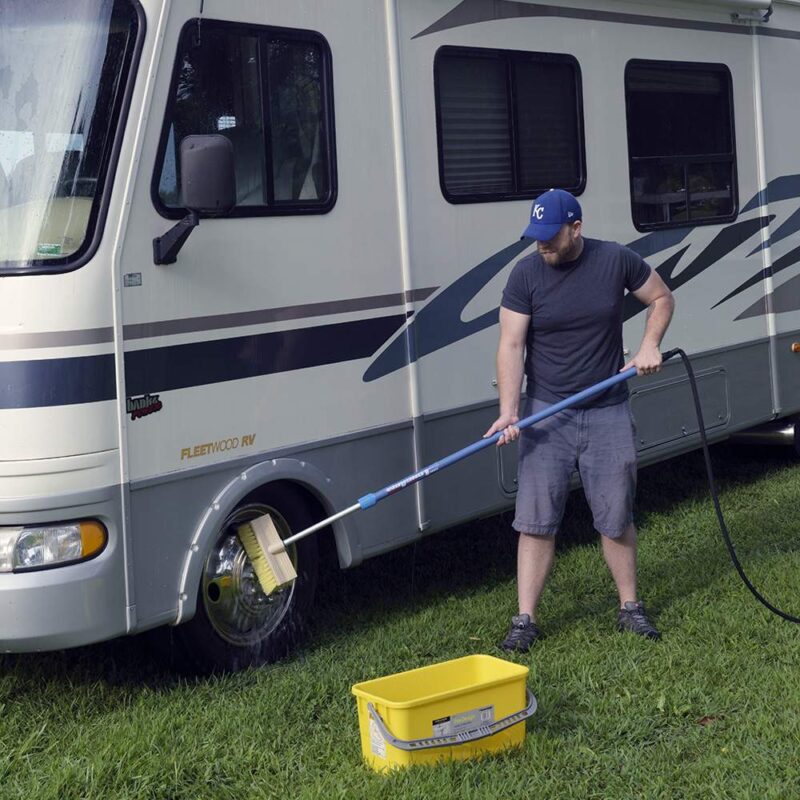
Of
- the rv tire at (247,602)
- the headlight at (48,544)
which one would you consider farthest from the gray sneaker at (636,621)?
the headlight at (48,544)

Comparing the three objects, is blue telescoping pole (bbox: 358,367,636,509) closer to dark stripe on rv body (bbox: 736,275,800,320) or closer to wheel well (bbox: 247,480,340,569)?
wheel well (bbox: 247,480,340,569)

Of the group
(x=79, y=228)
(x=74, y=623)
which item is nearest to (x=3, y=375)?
(x=79, y=228)

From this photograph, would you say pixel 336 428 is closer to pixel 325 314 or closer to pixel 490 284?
pixel 325 314

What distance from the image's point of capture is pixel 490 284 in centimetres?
627

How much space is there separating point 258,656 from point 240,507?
62cm

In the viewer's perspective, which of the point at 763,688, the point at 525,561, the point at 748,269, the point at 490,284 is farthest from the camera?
the point at 748,269

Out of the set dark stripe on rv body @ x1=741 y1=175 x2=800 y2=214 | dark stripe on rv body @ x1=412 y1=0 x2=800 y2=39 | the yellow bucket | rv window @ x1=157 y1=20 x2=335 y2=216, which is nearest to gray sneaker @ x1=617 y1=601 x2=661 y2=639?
the yellow bucket

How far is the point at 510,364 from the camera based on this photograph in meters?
5.49

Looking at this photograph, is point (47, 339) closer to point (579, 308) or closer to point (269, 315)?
point (269, 315)

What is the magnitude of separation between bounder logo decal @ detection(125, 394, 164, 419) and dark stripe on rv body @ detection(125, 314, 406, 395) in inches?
0.8

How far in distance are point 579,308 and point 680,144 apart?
2.37 metres

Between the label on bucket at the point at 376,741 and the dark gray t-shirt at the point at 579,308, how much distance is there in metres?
1.82

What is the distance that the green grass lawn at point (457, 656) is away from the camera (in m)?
4.21

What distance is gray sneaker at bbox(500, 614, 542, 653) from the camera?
544cm
